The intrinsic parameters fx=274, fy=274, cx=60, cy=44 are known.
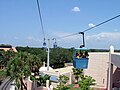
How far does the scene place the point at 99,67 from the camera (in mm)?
36312

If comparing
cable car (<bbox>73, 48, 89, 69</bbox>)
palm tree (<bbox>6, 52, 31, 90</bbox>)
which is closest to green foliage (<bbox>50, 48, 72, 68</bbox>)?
palm tree (<bbox>6, 52, 31, 90</bbox>)

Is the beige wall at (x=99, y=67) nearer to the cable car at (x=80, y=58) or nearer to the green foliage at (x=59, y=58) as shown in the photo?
the cable car at (x=80, y=58)

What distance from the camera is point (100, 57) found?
118ft

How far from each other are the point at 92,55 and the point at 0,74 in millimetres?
38099

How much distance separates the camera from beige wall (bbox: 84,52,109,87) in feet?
116

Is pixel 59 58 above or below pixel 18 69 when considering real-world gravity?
below

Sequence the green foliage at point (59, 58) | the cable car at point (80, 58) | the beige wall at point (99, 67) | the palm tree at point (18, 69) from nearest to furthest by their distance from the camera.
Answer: the cable car at point (80, 58) < the palm tree at point (18, 69) < the beige wall at point (99, 67) < the green foliage at point (59, 58)

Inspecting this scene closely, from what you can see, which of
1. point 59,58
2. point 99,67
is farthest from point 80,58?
point 59,58

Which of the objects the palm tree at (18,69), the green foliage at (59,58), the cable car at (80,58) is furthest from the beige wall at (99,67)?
the green foliage at (59,58)

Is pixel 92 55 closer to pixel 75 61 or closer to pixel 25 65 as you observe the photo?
pixel 25 65

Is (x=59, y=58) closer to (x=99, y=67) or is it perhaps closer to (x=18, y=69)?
(x=99, y=67)

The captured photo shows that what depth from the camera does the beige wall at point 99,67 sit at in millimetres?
35213

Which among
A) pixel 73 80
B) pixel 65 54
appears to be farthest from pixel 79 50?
pixel 65 54

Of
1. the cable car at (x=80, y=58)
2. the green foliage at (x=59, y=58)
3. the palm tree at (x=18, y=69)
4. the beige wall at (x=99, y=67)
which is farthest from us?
the green foliage at (x=59, y=58)
